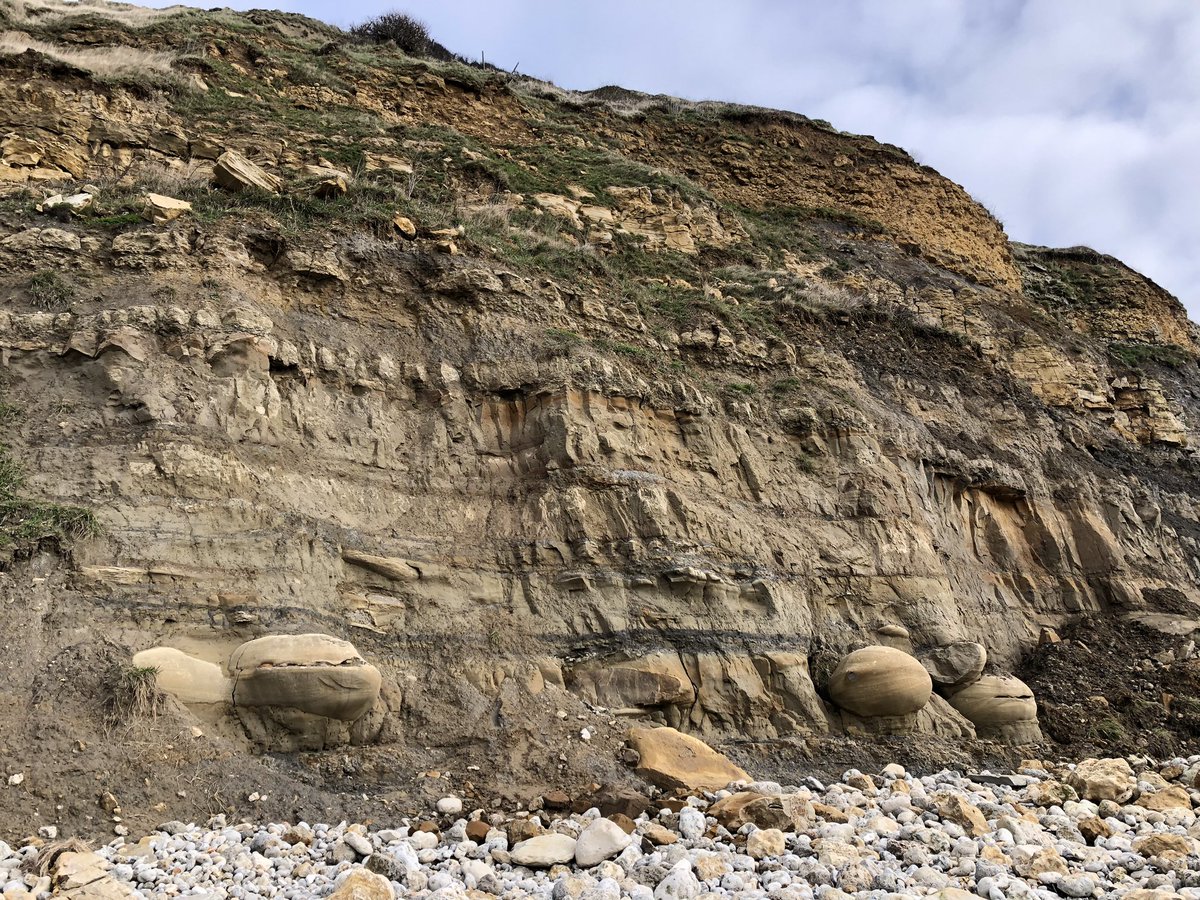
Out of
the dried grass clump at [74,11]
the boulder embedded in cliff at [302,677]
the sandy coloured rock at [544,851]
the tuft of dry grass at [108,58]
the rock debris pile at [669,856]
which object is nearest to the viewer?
the rock debris pile at [669,856]

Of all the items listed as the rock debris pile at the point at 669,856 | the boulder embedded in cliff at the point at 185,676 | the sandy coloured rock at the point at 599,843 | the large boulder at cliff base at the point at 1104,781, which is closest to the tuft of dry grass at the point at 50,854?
the rock debris pile at the point at 669,856

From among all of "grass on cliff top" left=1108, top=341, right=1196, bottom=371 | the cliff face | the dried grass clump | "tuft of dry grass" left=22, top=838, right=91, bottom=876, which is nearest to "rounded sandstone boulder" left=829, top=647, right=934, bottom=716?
the cliff face

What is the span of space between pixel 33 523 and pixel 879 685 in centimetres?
874

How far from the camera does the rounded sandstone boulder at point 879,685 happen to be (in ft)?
31.5

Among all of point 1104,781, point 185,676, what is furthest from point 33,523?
point 1104,781

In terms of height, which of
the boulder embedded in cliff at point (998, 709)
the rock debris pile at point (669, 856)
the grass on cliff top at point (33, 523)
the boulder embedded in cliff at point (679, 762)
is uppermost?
the grass on cliff top at point (33, 523)

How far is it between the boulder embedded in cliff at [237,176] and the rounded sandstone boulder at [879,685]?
1041cm

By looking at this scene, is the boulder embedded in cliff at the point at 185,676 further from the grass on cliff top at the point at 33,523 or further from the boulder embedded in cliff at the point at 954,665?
the boulder embedded in cliff at the point at 954,665

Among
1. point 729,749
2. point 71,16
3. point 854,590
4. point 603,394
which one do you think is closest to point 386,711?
point 729,749

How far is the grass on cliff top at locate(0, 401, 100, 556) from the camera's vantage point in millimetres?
7516

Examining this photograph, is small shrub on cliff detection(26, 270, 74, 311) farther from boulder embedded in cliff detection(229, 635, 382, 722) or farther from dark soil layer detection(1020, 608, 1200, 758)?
dark soil layer detection(1020, 608, 1200, 758)

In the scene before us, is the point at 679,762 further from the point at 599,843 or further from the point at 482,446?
the point at 482,446

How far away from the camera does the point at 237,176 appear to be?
12.4 m

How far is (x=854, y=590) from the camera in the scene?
11117mm
